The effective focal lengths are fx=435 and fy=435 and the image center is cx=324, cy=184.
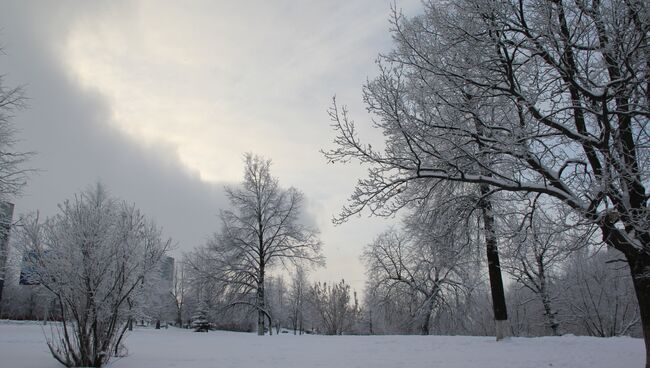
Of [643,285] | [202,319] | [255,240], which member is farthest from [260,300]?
[643,285]

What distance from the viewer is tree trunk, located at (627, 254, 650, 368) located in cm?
750

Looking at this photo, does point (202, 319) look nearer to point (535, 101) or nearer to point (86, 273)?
point (86, 273)

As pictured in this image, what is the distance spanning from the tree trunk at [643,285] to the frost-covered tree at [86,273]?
10.4 meters

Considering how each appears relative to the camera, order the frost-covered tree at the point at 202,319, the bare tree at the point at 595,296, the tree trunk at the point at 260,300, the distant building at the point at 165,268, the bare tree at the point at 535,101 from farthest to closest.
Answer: the frost-covered tree at the point at 202,319
the bare tree at the point at 595,296
the tree trunk at the point at 260,300
the distant building at the point at 165,268
the bare tree at the point at 535,101

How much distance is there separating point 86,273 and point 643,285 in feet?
36.6

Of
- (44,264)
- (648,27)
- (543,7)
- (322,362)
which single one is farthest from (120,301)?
(648,27)

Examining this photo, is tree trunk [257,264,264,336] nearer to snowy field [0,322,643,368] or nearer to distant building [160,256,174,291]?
distant building [160,256,174,291]

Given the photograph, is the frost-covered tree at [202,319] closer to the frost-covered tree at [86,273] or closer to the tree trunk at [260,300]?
the tree trunk at [260,300]

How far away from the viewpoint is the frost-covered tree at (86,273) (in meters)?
9.59

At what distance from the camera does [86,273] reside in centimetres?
971

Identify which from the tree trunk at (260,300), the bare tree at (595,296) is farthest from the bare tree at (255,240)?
the bare tree at (595,296)

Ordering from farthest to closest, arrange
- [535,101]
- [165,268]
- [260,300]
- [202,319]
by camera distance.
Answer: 1. [202,319]
2. [260,300]
3. [165,268]
4. [535,101]

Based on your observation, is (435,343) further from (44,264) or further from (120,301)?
(44,264)

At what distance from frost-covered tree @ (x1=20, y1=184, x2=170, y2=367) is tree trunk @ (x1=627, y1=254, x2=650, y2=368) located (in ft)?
34.3
